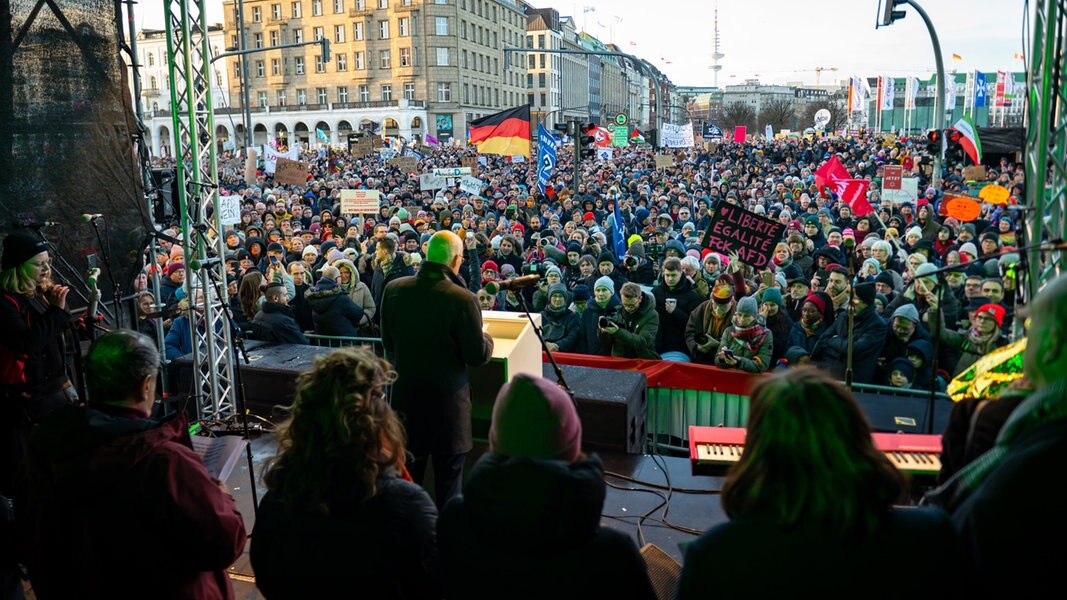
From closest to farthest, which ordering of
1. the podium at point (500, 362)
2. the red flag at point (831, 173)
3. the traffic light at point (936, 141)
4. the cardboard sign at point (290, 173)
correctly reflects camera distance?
the podium at point (500, 362) < the red flag at point (831, 173) < the traffic light at point (936, 141) < the cardboard sign at point (290, 173)

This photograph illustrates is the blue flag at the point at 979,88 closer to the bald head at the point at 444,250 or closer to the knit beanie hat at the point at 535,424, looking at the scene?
the bald head at the point at 444,250

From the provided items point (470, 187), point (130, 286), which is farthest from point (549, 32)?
point (130, 286)

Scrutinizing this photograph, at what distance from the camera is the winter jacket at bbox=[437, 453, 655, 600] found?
1941mm

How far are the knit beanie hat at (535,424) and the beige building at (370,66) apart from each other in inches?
2919

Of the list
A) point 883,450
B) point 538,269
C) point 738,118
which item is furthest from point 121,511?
point 738,118

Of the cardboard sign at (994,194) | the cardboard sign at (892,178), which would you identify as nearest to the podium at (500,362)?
the cardboard sign at (994,194)

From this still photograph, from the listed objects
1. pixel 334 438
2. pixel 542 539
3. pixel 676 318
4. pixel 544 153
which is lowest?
pixel 676 318

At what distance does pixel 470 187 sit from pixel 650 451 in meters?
12.5

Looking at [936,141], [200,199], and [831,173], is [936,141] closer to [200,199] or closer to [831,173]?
[831,173]

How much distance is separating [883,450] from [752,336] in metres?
2.94

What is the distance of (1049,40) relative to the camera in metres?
4.35

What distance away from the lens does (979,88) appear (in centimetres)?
2883

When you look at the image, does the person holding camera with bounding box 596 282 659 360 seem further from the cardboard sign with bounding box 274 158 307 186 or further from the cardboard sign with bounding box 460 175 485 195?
the cardboard sign with bounding box 460 175 485 195

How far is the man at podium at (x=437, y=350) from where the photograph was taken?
392 cm
